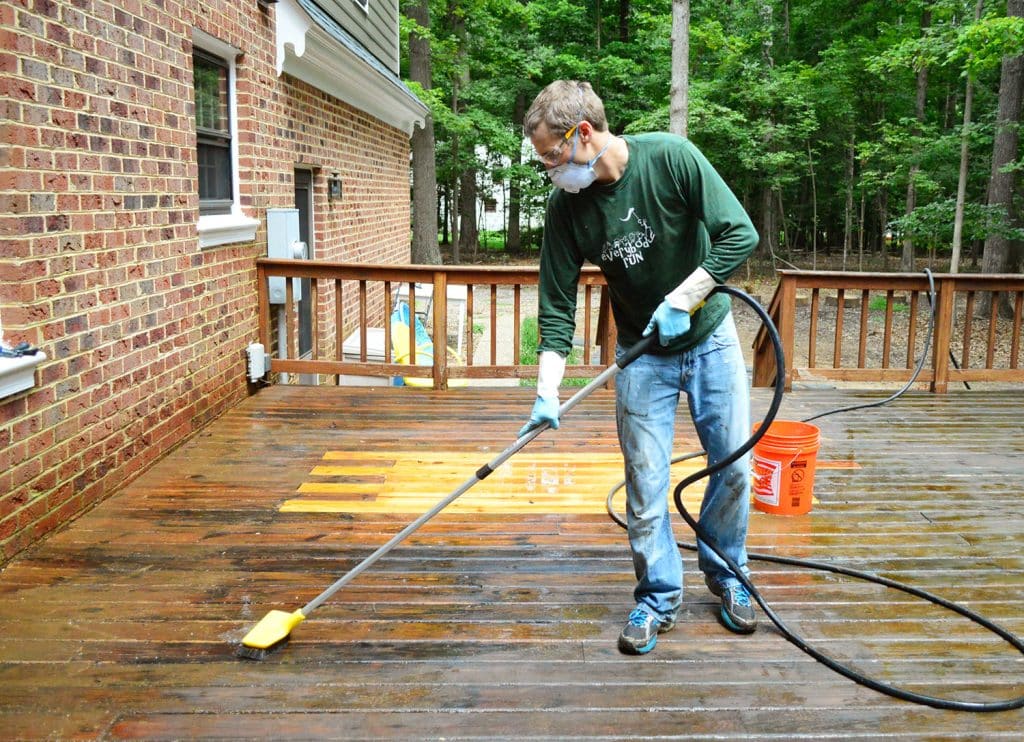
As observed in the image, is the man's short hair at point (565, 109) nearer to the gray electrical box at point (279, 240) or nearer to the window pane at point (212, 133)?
the window pane at point (212, 133)

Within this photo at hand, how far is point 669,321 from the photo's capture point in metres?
2.35

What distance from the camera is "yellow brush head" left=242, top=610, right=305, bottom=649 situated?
98.1 inches

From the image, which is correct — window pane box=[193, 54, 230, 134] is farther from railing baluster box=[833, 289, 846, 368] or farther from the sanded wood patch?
railing baluster box=[833, 289, 846, 368]

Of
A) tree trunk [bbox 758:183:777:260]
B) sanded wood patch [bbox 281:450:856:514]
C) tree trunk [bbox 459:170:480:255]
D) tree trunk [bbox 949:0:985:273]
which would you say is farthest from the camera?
tree trunk [bbox 459:170:480:255]

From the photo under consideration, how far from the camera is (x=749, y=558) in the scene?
10.5 feet

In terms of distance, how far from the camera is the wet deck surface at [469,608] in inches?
87.4

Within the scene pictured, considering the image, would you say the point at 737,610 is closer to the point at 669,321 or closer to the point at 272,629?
the point at 669,321

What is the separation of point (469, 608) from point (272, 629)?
63cm

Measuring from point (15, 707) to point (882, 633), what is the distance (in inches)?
95.4

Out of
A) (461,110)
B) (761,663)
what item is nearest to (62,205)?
(761,663)

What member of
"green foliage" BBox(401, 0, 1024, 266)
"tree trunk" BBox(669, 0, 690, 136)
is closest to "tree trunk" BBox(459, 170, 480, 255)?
"green foliage" BBox(401, 0, 1024, 266)

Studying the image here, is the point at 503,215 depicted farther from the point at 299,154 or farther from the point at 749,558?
the point at 749,558

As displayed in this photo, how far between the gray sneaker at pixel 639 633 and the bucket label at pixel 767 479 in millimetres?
1320

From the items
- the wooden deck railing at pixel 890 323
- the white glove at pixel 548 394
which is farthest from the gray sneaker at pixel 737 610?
the wooden deck railing at pixel 890 323
